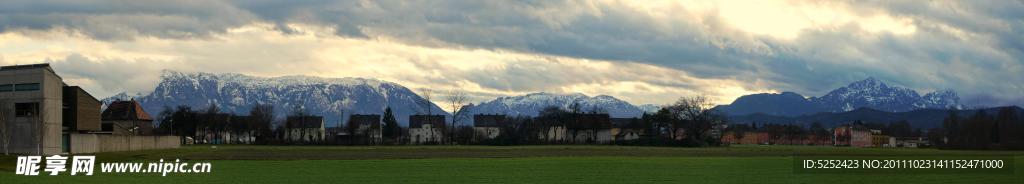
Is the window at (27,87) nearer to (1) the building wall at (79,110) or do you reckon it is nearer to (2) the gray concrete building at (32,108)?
(2) the gray concrete building at (32,108)

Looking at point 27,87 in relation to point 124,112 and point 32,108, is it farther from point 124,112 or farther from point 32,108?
point 124,112

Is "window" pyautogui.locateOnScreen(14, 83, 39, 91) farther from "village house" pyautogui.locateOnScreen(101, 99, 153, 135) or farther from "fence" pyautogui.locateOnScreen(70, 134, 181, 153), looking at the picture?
"village house" pyautogui.locateOnScreen(101, 99, 153, 135)

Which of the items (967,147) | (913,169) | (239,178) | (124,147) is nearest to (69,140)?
(124,147)

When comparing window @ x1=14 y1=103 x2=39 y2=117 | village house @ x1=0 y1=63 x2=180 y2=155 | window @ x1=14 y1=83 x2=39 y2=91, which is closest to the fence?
village house @ x1=0 y1=63 x2=180 y2=155

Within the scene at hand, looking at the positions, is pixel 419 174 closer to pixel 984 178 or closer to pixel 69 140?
pixel 984 178

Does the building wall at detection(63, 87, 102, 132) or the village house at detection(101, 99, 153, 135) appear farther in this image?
the village house at detection(101, 99, 153, 135)

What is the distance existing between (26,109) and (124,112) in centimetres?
6809

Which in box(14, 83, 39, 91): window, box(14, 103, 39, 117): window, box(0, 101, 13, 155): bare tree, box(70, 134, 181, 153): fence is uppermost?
box(14, 83, 39, 91): window

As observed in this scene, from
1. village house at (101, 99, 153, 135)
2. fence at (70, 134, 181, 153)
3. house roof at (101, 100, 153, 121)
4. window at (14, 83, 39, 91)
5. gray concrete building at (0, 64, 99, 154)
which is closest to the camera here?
gray concrete building at (0, 64, 99, 154)

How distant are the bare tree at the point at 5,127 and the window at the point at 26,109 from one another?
1229mm

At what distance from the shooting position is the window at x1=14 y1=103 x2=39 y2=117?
9788 cm

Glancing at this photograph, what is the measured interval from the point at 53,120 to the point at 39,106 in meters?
1.84

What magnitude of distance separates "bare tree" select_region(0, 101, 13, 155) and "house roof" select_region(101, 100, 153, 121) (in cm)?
6681

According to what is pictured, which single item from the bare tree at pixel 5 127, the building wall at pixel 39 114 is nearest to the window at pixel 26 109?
the building wall at pixel 39 114
